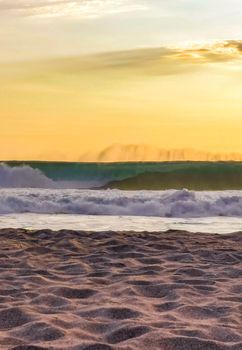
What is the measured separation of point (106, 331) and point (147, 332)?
249 millimetres

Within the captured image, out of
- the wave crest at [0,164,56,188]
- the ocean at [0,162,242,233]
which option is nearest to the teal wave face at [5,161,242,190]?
the ocean at [0,162,242,233]

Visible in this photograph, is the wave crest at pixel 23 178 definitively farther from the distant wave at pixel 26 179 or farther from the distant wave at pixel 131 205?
the distant wave at pixel 131 205

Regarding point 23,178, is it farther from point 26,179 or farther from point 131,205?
point 131,205

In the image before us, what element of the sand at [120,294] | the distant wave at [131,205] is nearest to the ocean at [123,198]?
the distant wave at [131,205]

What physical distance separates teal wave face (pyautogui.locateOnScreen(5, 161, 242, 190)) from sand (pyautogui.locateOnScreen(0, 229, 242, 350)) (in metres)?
17.8

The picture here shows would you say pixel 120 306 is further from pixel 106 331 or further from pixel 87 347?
pixel 87 347

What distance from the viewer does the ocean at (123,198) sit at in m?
12.3

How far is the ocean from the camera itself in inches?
483

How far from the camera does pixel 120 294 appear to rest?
201 inches

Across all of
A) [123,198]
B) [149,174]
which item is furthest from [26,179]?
[123,198]

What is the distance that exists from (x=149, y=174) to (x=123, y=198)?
1105cm

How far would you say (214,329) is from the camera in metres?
4.11

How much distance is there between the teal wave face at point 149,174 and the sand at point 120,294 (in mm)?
17850

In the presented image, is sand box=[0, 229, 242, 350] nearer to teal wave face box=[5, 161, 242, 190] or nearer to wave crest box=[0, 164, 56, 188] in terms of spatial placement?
wave crest box=[0, 164, 56, 188]
